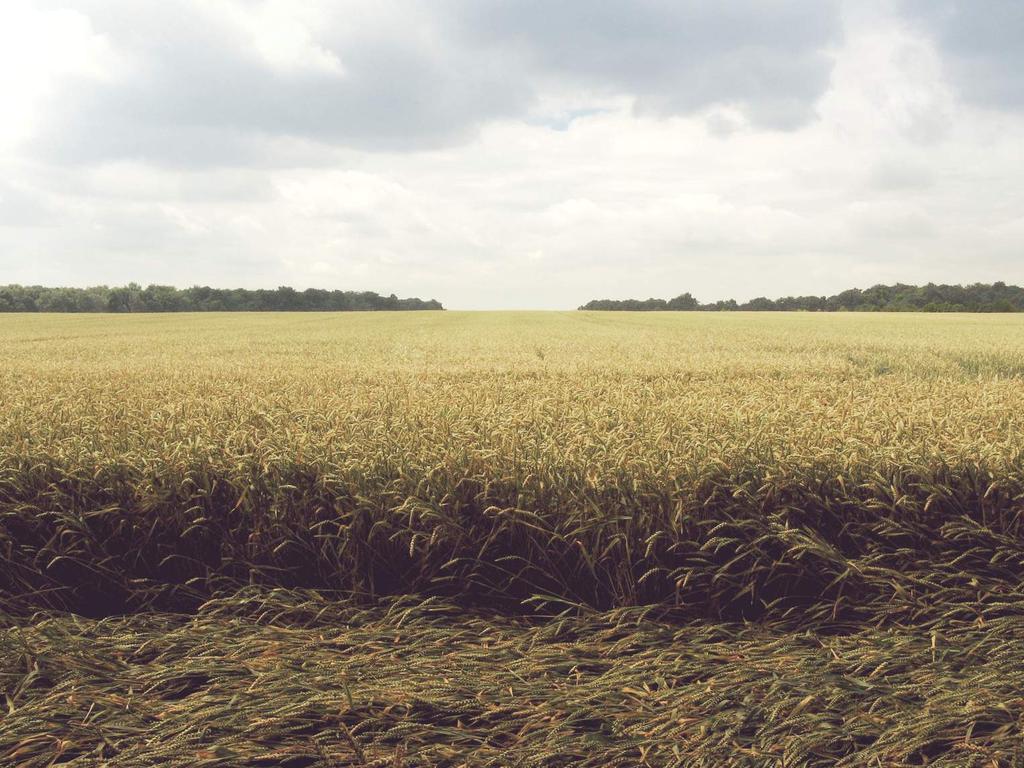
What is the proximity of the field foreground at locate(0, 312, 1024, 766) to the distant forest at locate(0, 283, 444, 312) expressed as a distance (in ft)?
317

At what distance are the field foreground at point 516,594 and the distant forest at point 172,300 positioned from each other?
96687 millimetres

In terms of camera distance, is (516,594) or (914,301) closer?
(516,594)

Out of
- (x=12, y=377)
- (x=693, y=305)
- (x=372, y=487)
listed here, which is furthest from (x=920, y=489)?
(x=693, y=305)

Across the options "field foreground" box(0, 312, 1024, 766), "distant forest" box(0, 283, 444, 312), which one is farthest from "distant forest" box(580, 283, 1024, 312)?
"field foreground" box(0, 312, 1024, 766)

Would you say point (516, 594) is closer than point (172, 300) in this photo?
Yes

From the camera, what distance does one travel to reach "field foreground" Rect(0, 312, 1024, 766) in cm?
240

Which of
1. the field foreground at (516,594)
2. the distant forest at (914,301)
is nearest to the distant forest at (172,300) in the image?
the distant forest at (914,301)

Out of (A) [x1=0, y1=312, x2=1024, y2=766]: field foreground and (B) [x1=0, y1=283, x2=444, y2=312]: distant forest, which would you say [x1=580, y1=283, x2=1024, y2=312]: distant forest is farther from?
(A) [x1=0, y1=312, x2=1024, y2=766]: field foreground

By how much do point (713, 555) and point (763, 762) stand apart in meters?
→ 1.00

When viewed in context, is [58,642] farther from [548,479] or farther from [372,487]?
[548,479]

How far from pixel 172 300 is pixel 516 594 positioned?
3929 inches

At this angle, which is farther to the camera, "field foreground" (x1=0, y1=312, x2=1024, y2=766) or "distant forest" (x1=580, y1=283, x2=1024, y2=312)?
"distant forest" (x1=580, y1=283, x2=1024, y2=312)

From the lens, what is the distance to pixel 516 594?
3273 mm

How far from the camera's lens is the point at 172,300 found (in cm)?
9200
